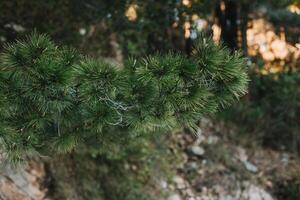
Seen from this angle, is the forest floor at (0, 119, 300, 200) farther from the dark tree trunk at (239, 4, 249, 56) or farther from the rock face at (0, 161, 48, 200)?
the dark tree trunk at (239, 4, 249, 56)

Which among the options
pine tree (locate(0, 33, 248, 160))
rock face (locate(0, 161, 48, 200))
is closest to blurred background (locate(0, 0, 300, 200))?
rock face (locate(0, 161, 48, 200))

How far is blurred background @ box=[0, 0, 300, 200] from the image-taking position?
561cm

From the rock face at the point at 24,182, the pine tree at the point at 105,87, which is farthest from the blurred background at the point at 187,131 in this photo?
the pine tree at the point at 105,87

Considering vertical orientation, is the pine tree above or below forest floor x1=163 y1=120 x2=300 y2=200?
above

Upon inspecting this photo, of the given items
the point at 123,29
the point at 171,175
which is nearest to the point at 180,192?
the point at 171,175

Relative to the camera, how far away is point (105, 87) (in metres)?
3.24

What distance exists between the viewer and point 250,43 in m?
7.88

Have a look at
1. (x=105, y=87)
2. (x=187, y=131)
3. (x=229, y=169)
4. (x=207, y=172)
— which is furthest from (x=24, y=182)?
(x=229, y=169)

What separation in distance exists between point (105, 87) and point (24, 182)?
2.35 meters

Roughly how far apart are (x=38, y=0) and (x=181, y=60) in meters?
3.10

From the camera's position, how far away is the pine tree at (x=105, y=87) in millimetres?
3170

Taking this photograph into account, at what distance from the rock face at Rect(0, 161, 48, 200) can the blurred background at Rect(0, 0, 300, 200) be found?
0.01 meters

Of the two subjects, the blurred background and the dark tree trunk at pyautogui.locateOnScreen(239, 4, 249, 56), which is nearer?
the blurred background

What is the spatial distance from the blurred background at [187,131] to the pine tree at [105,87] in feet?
4.67
